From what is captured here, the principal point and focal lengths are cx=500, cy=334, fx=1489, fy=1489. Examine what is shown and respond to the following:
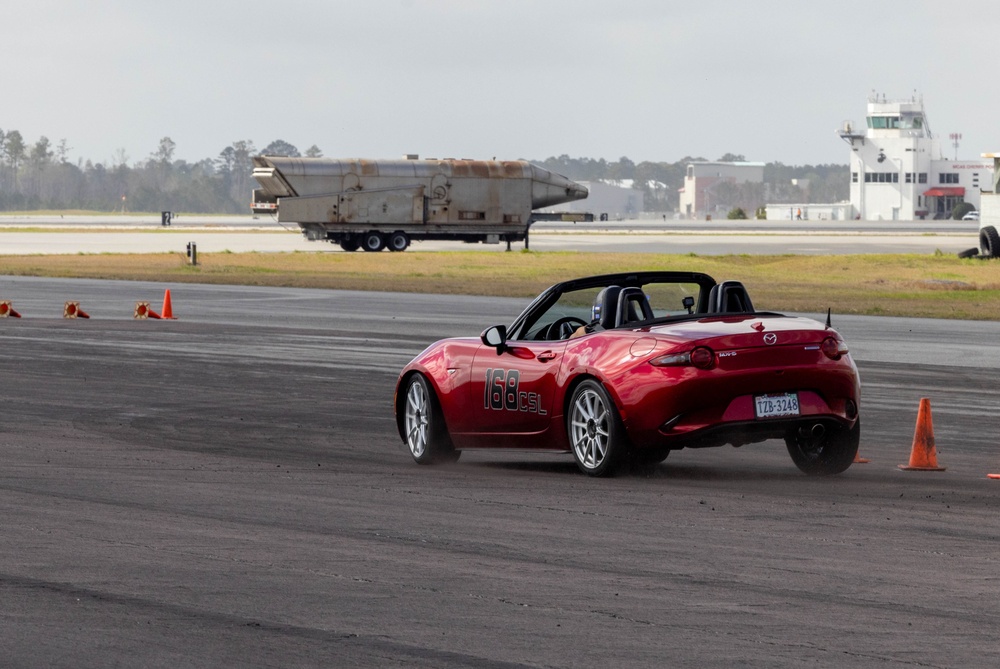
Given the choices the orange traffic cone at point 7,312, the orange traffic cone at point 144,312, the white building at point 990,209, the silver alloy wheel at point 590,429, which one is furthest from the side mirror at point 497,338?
the white building at point 990,209

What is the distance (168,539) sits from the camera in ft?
26.0

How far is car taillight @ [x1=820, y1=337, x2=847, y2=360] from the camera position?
9.90 metres

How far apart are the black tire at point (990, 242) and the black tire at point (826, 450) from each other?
4587cm

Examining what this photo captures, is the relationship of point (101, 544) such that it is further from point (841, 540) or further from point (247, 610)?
point (841, 540)

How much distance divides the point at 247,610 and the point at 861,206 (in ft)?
528

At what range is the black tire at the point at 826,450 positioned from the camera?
10.2 metres

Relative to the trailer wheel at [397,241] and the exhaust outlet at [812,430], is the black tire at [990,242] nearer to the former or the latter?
the trailer wheel at [397,241]

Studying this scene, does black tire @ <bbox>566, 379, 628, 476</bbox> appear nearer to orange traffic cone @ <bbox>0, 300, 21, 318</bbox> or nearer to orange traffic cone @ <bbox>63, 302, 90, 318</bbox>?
orange traffic cone @ <bbox>63, 302, 90, 318</bbox>

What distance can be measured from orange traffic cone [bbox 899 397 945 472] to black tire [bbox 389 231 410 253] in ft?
177

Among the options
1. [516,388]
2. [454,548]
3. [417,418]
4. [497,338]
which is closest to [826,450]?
[516,388]

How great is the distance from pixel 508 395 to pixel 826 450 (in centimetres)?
228

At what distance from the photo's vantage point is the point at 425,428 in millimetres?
11516

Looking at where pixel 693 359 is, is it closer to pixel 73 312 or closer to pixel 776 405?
pixel 776 405

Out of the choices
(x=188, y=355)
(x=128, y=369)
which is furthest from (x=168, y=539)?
(x=188, y=355)
